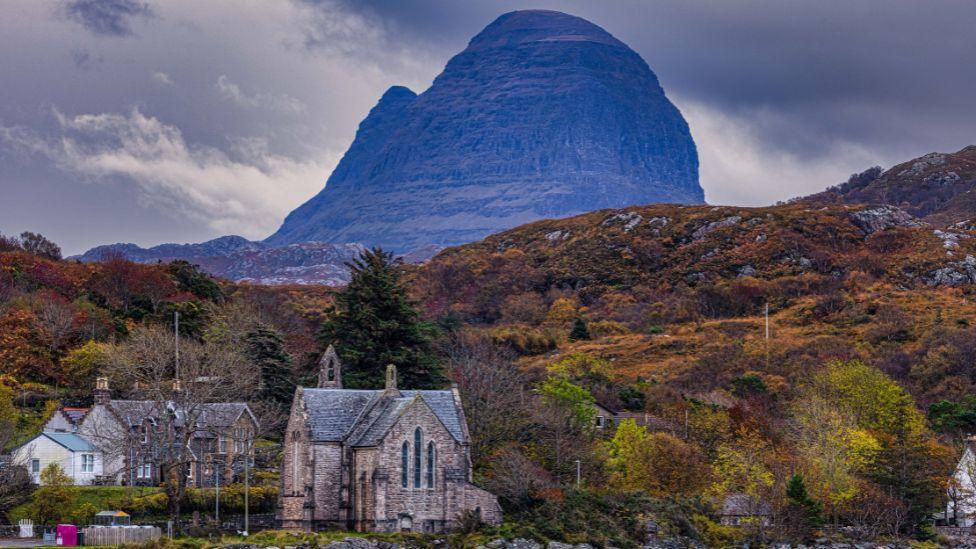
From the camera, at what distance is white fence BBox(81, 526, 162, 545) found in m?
55.6

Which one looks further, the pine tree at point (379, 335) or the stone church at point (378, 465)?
the pine tree at point (379, 335)

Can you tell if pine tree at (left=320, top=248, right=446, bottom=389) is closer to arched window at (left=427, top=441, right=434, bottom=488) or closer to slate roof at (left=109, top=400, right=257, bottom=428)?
slate roof at (left=109, top=400, right=257, bottom=428)

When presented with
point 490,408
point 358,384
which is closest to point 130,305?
point 358,384

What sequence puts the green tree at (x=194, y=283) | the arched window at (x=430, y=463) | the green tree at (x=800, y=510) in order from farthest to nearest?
the green tree at (x=194, y=283), the green tree at (x=800, y=510), the arched window at (x=430, y=463)

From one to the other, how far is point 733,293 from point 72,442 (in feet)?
298

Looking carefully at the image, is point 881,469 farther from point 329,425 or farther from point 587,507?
point 329,425

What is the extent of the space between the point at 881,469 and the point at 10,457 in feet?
162

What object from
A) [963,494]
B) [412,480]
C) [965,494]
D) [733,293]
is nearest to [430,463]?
[412,480]

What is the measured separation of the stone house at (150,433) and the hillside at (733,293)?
43.6 metres

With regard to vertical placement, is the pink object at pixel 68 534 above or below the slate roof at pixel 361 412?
below

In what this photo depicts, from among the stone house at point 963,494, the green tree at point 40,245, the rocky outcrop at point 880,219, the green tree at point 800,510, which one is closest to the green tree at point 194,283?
the green tree at point 40,245

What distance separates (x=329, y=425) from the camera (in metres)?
60.9

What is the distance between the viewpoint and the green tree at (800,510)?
67.9 m

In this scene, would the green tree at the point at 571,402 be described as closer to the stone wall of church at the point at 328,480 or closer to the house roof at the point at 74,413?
the stone wall of church at the point at 328,480
